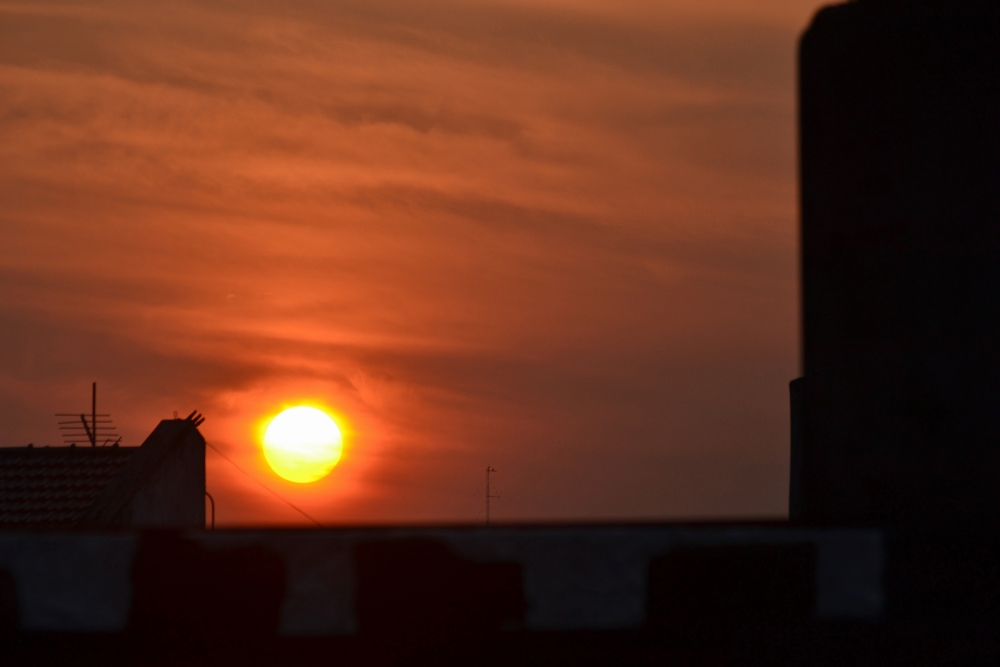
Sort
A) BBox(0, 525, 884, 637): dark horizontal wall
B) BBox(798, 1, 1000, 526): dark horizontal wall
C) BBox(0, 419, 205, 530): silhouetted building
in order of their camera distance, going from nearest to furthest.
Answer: BBox(0, 525, 884, 637): dark horizontal wall
BBox(798, 1, 1000, 526): dark horizontal wall
BBox(0, 419, 205, 530): silhouetted building

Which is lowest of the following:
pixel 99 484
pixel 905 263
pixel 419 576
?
pixel 99 484

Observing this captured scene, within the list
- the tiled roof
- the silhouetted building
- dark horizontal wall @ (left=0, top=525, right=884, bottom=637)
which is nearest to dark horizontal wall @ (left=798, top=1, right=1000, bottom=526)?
dark horizontal wall @ (left=0, top=525, right=884, bottom=637)

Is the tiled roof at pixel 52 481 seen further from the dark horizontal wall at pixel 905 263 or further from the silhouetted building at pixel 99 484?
the dark horizontal wall at pixel 905 263

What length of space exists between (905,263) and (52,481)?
71.7ft

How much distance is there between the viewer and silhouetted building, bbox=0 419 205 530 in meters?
20.5

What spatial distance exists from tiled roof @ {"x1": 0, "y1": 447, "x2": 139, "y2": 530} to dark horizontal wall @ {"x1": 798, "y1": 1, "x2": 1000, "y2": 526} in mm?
18947

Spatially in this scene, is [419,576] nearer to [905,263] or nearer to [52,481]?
[905,263]

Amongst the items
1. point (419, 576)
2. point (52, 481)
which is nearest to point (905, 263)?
point (419, 576)

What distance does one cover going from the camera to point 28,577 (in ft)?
6.42

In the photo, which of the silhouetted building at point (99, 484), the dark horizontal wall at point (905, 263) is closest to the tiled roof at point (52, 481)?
the silhouetted building at point (99, 484)

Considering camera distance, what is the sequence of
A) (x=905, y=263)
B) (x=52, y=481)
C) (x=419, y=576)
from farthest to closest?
(x=52, y=481), (x=905, y=263), (x=419, y=576)

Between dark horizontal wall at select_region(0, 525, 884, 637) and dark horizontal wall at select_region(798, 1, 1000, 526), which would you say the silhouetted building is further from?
dark horizontal wall at select_region(798, 1, 1000, 526)

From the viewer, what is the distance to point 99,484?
21.9 metres

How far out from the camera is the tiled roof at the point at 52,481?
2047cm
